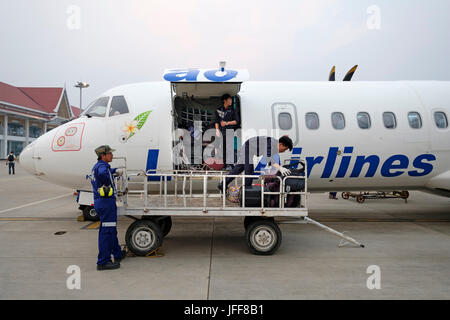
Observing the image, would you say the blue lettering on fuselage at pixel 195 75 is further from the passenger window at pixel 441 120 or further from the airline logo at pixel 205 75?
the passenger window at pixel 441 120

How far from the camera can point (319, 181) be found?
859cm

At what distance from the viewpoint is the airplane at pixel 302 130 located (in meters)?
8.08

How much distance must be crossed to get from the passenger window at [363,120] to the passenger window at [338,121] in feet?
1.34

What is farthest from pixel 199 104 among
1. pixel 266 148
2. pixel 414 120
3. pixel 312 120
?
pixel 414 120

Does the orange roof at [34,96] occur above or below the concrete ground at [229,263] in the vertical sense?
above

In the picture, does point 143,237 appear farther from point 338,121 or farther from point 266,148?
point 338,121

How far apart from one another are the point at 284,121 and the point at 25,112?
1964 inches

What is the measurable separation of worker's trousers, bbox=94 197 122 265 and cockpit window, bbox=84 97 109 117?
362 centimetres

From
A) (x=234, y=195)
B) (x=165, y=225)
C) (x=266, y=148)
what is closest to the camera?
(x=266, y=148)

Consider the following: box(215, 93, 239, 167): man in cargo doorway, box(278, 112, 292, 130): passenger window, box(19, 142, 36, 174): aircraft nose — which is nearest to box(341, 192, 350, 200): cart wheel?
box(278, 112, 292, 130): passenger window

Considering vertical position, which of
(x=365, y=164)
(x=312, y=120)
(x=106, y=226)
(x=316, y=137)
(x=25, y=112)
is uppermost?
(x=25, y=112)

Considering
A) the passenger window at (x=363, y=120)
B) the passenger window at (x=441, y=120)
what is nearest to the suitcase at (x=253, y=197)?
the passenger window at (x=363, y=120)

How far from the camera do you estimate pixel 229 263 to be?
5773mm

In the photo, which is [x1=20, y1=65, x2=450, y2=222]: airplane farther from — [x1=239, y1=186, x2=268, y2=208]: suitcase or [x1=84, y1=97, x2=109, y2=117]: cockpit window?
[x1=239, y1=186, x2=268, y2=208]: suitcase
